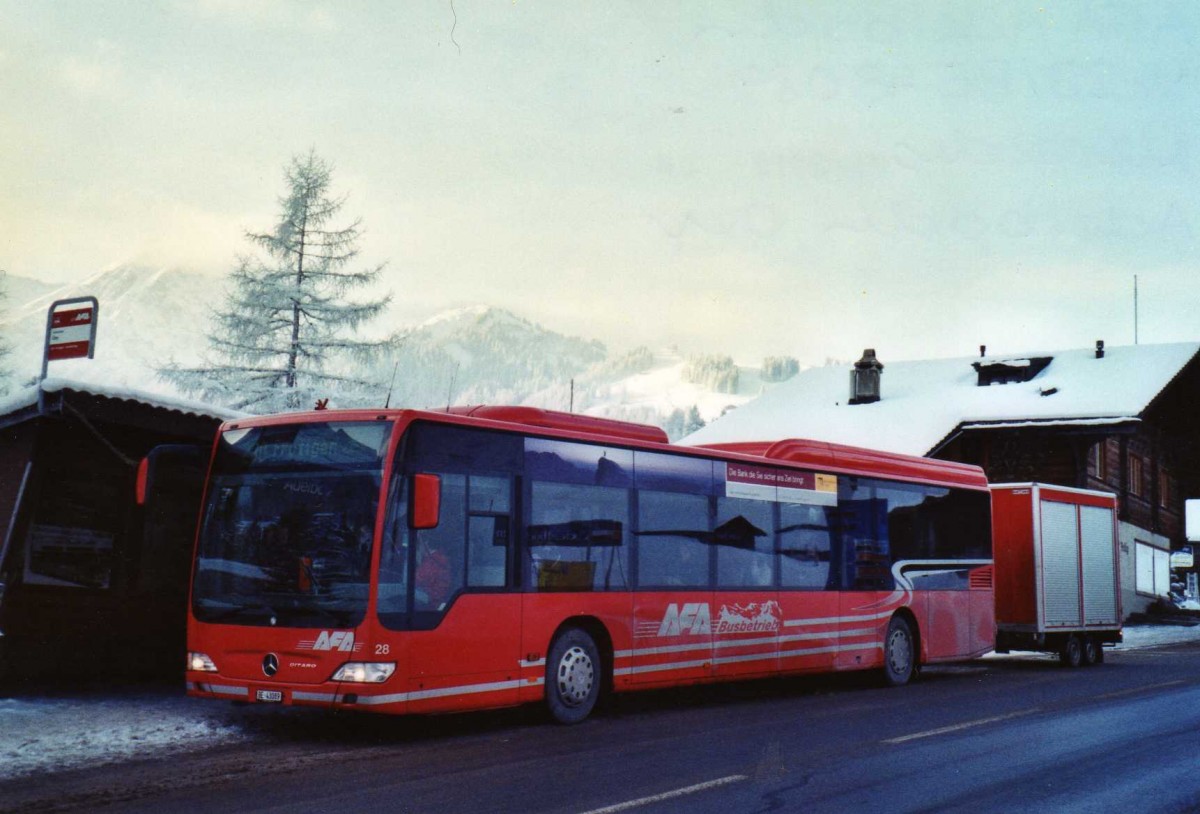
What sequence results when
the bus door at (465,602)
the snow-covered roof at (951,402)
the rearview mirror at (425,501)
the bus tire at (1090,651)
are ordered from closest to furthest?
the rearview mirror at (425,501) → the bus door at (465,602) → the bus tire at (1090,651) → the snow-covered roof at (951,402)

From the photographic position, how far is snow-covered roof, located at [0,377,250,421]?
42.4 ft

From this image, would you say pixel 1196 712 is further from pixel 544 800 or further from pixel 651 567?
pixel 544 800

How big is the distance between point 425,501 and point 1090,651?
625 inches

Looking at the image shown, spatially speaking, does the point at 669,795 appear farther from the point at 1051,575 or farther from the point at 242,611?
the point at 1051,575

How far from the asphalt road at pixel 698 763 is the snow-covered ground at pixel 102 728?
330 mm

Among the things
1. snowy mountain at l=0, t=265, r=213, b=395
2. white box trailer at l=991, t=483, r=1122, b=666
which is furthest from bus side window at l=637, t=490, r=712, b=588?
snowy mountain at l=0, t=265, r=213, b=395

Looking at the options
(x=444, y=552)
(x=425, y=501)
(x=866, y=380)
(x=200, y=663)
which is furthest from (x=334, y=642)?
(x=866, y=380)

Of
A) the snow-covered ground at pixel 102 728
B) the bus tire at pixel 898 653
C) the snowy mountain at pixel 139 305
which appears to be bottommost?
the snow-covered ground at pixel 102 728

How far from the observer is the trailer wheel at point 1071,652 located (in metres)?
21.1

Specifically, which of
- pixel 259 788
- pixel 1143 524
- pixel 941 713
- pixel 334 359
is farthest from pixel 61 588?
pixel 1143 524

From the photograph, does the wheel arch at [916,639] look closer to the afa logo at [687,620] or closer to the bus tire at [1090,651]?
the afa logo at [687,620]

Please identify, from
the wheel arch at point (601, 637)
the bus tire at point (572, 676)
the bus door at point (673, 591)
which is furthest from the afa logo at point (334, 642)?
the bus door at point (673, 591)

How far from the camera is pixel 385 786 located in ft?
27.4

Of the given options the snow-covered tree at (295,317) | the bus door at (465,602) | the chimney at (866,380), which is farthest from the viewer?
the chimney at (866,380)
